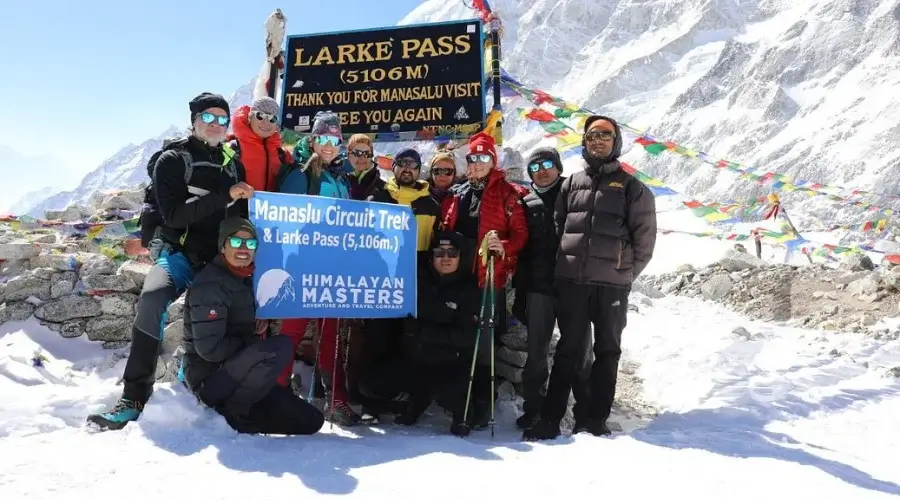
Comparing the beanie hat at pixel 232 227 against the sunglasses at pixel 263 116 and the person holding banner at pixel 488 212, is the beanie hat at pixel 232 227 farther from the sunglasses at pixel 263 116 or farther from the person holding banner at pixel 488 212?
the person holding banner at pixel 488 212

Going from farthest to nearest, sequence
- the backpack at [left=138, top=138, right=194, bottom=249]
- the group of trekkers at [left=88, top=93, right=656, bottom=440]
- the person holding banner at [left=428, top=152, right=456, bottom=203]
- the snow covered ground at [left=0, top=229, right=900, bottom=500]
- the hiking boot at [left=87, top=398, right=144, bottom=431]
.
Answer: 1. the person holding banner at [left=428, top=152, right=456, bottom=203]
2. the backpack at [left=138, top=138, right=194, bottom=249]
3. the group of trekkers at [left=88, top=93, right=656, bottom=440]
4. the hiking boot at [left=87, top=398, right=144, bottom=431]
5. the snow covered ground at [left=0, top=229, right=900, bottom=500]

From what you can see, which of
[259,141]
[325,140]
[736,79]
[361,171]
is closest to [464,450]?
[325,140]

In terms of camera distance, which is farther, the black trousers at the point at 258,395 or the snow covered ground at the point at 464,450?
the black trousers at the point at 258,395

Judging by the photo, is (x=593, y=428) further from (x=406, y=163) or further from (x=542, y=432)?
(x=406, y=163)

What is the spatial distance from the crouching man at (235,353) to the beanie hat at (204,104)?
0.80 meters

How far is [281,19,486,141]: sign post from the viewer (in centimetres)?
727

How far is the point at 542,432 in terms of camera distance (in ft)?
14.8

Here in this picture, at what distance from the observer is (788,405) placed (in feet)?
18.3

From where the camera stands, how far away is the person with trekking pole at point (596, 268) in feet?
14.8

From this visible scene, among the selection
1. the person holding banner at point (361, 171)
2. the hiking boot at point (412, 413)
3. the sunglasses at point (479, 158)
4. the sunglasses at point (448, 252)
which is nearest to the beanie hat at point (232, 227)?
the person holding banner at point (361, 171)

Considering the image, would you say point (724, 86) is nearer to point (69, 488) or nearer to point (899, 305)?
point (899, 305)

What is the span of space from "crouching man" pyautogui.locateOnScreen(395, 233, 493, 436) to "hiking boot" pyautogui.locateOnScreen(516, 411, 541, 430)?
0.27 m

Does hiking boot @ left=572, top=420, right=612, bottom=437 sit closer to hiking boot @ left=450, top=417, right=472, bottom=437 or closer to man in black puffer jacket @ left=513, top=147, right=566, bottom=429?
man in black puffer jacket @ left=513, top=147, right=566, bottom=429

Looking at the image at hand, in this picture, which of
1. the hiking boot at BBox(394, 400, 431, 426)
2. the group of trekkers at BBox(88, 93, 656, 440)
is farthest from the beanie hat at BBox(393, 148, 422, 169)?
the hiking boot at BBox(394, 400, 431, 426)
